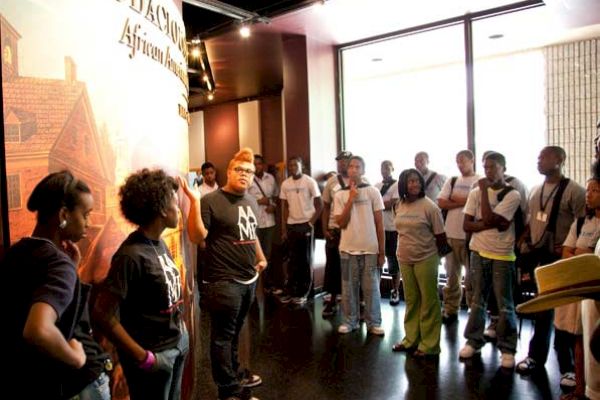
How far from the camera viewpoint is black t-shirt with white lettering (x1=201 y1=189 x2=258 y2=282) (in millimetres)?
3117

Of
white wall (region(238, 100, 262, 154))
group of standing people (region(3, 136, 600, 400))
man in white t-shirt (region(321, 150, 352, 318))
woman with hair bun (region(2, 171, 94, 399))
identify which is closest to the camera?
woman with hair bun (region(2, 171, 94, 399))

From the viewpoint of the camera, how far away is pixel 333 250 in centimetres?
559

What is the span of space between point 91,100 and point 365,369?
2870 mm

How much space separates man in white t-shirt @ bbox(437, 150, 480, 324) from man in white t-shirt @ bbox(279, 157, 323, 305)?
62.8 inches

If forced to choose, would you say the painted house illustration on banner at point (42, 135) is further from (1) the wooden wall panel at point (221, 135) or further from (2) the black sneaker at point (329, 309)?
(1) the wooden wall panel at point (221, 135)

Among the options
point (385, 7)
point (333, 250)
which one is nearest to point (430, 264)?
point (333, 250)

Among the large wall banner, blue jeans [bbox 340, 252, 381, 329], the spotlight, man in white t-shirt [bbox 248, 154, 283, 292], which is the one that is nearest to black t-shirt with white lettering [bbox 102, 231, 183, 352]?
the large wall banner

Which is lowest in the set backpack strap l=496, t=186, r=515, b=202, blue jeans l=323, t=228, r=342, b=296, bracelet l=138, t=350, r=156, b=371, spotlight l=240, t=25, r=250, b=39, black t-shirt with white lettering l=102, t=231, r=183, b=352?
blue jeans l=323, t=228, r=342, b=296

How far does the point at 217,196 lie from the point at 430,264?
5.99ft

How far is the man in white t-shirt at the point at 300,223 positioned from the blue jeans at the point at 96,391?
4.33 metres

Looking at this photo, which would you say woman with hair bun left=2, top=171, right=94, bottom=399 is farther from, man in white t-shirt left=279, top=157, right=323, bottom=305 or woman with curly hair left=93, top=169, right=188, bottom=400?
man in white t-shirt left=279, top=157, right=323, bottom=305

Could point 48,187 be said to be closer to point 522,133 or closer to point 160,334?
point 160,334

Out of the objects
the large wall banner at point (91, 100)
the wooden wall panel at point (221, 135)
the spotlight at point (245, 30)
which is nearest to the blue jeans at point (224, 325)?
the large wall banner at point (91, 100)

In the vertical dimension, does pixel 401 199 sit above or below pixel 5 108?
below
